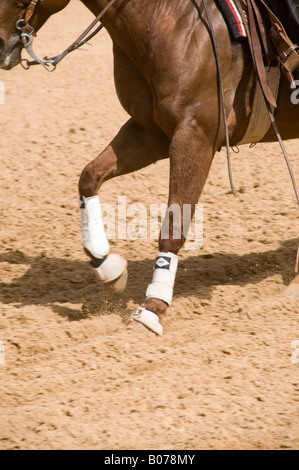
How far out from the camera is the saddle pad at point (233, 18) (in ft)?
12.3

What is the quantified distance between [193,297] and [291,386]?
1143mm

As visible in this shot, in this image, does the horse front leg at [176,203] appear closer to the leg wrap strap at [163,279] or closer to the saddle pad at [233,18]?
the leg wrap strap at [163,279]

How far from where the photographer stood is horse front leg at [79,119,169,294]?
161 inches

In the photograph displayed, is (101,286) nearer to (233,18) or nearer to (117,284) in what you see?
(117,284)

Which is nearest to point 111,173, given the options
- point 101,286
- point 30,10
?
point 101,286

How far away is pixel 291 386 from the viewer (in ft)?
11.0

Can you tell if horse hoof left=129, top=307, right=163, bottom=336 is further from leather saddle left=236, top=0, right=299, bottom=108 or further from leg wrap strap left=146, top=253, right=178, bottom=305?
leather saddle left=236, top=0, right=299, bottom=108

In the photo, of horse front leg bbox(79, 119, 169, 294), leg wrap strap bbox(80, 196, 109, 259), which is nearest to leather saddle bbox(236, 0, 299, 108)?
horse front leg bbox(79, 119, 169, 294)

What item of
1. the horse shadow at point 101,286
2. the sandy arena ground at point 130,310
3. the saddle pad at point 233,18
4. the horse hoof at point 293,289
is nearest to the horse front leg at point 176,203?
the sandy arena ground at point 130,310

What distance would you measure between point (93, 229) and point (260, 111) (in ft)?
3.52

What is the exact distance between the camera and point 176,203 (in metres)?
3.84

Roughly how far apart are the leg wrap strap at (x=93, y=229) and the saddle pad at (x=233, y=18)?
114 cm
